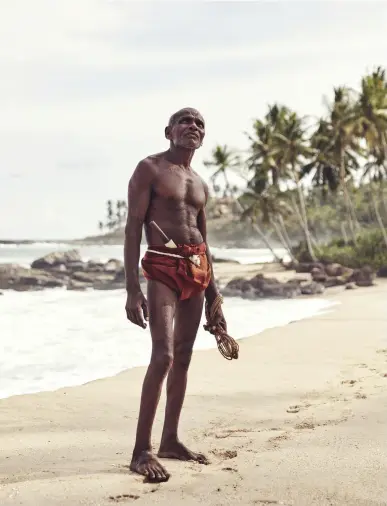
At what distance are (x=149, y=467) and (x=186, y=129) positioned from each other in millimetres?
1774

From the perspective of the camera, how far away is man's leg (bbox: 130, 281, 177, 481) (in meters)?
3.57

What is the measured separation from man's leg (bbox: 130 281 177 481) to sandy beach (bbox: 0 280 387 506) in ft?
0.48

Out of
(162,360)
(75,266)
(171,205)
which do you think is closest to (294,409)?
(162,360)

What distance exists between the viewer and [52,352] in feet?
32.8

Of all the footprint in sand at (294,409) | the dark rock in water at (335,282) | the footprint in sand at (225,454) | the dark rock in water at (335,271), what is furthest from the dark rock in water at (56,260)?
the footprint in sand at (225,454)

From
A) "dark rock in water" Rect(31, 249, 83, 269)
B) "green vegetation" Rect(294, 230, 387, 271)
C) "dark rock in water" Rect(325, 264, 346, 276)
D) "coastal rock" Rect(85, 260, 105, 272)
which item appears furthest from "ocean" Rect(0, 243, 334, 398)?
"dark rock in water" Rect(31, 249, 83, 269)

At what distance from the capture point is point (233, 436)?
14.8 ft

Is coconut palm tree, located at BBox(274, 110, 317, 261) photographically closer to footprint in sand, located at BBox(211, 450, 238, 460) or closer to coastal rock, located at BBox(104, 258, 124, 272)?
coastal rock, located at BBox(104, 258, 124, 272)

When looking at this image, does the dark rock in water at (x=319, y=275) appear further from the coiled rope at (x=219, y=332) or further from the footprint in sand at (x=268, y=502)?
the footprint in sand at (x=268, y=502)

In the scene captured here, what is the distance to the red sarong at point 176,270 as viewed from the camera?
3.71 metres

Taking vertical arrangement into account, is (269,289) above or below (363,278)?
below

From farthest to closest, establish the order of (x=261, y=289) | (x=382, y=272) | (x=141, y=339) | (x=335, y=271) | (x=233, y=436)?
(x=382, y=272), (x=335, y=271), (x=261, y=289), (x=141, y=339), (x=233, y=436)

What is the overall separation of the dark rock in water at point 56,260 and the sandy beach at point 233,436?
31.9 meters

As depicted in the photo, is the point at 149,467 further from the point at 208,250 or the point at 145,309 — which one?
the point at 208,250
